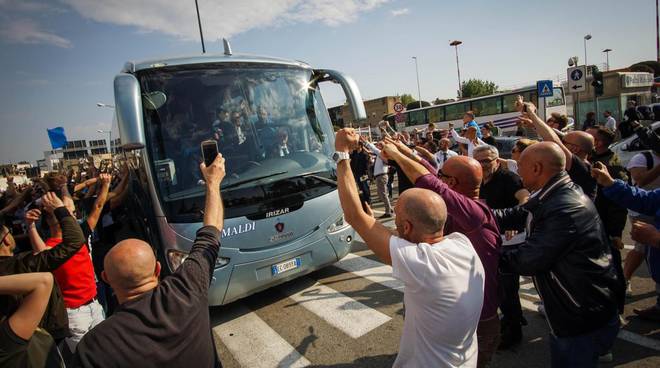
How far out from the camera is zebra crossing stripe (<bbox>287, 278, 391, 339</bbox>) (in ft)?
12.5

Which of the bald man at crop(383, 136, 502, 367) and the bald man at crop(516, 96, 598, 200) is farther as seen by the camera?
the bald man at crop(516, 96, 598, 200)

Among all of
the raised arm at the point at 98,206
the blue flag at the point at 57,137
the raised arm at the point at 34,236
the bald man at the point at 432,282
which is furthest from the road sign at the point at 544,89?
the blue flag at the point at 57,137

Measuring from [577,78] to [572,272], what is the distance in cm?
1039

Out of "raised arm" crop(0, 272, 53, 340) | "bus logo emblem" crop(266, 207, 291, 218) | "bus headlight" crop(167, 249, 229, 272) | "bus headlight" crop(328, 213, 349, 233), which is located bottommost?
"bus headlight" crop(328, 213, 349, 233)

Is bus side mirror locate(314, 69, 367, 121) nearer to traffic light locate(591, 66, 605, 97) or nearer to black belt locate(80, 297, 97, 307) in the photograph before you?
black belt locate(80, 297, 97, 307)

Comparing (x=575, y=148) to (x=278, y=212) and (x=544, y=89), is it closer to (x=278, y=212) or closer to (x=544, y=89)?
(x=278, y=212)

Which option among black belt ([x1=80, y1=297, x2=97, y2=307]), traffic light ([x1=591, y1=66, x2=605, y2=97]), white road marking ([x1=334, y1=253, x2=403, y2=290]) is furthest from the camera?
traffic light ([x1=591, y1=66, x2=605, y2=97])

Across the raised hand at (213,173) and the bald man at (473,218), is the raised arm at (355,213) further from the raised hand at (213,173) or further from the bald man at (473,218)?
the raised hand at (213,173)

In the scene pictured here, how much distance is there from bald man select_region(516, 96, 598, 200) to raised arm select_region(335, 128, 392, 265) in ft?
7.03

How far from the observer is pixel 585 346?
2.04 m

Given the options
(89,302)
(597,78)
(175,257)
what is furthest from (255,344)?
(597,78)

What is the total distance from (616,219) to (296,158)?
364cm

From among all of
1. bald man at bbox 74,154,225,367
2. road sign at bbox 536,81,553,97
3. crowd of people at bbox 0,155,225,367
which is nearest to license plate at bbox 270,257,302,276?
crowd of people at bbox 0,155,225,367

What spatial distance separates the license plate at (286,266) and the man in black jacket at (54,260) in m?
2.03
